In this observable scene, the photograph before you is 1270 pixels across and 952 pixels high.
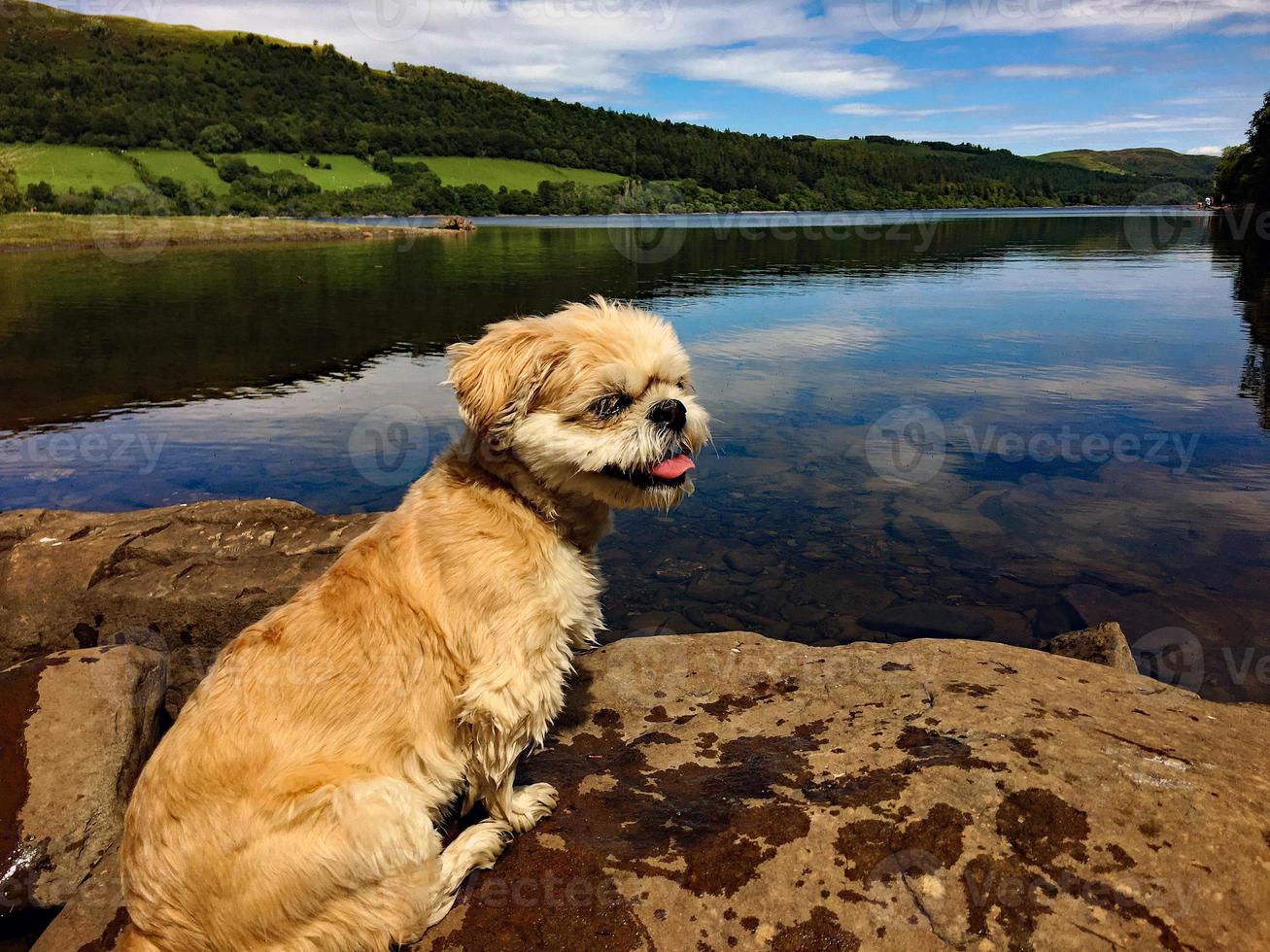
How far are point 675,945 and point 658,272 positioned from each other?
52488 millimetres

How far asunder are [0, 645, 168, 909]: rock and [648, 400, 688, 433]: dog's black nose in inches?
163

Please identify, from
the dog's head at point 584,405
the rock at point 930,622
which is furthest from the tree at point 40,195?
the dog's head at point 584,405

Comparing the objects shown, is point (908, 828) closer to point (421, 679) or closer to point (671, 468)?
point (671, 468)

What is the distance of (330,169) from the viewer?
15075 centimetres

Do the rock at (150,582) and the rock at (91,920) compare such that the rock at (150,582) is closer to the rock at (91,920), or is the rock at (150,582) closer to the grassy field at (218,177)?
the rock at (91,920)

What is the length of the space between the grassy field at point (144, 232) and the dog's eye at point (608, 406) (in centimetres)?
7767

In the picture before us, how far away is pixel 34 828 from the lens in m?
4.74

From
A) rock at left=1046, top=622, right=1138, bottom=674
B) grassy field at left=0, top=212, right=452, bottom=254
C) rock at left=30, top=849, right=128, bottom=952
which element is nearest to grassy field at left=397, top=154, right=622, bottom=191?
grassy field at left=0, top=212, right=452, bottom=254

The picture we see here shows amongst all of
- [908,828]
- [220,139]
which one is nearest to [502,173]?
[220,139]

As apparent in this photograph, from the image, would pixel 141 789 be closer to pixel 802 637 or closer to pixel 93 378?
pixel 802 637

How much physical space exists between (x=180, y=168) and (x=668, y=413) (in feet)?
513

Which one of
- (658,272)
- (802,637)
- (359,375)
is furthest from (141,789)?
(658,272)

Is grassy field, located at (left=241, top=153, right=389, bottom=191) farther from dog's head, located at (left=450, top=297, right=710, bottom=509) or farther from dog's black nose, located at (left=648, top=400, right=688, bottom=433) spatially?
dog's black nose, located at (left=648, top=400, right=688, bottom=433)

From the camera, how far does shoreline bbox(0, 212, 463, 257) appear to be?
73812 millimetres
